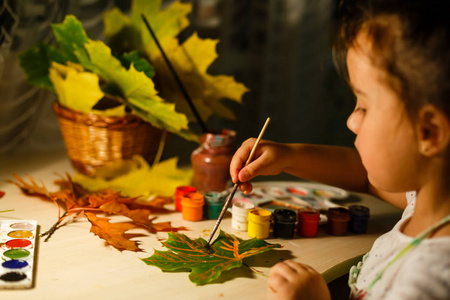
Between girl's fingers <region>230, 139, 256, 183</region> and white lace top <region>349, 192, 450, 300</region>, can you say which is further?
girl's fingers <region>230, 139, 256, 183</region>

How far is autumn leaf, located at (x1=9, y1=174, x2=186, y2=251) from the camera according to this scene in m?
0.81

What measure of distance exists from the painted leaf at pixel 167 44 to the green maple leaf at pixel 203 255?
0.42m

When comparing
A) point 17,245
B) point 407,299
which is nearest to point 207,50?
point 17,245

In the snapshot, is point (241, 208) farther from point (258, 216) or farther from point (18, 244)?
point (18, 244)

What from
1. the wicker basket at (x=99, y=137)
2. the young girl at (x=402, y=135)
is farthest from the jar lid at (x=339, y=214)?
the wicker basket at (x=99, y=137)

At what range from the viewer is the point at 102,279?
0.68m

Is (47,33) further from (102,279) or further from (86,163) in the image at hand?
(102,279)

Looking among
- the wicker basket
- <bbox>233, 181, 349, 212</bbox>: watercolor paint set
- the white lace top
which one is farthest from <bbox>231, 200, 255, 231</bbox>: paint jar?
the wicker basket

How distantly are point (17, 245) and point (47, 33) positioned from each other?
0.66 m

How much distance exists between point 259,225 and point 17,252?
1.26 feet

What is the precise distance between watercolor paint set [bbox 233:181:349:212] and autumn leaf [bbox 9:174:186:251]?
0.62ft

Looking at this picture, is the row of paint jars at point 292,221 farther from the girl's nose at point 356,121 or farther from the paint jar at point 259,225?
the girl's nose at point 356,121

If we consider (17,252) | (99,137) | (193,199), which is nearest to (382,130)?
(193,199)

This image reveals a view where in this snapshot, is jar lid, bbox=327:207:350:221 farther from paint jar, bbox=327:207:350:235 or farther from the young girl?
the young girl
